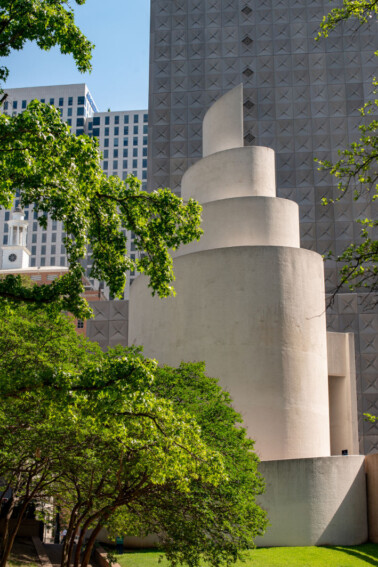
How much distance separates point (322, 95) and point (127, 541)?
39.0 metres

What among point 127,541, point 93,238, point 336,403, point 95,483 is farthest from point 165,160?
point 93,238

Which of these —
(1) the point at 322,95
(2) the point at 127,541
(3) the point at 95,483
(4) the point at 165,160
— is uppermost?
(1) the point at 322,95

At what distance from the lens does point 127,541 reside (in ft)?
93.5

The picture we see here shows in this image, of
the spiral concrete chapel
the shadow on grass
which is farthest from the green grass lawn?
the spiral concrete chapel

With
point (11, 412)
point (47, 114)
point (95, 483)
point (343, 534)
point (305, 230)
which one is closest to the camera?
point (47, 114)

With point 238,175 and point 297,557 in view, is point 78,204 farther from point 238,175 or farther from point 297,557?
point 238,175

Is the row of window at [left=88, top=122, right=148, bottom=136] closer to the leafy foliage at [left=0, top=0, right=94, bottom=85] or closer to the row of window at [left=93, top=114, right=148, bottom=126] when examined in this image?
the row of window at [left=93, top=114, right=148, bottom=126]

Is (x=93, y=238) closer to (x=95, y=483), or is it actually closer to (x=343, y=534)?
(x=95, y=483)

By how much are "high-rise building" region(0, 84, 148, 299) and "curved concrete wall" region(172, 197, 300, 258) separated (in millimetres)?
105952

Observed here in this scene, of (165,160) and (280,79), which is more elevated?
(280,79)

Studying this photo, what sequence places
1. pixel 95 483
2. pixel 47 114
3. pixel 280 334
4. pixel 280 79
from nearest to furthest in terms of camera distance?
pixel 47 114 < pixel 95 483 < pixel 280 334 < pixel 280 79

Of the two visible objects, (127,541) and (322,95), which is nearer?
(127,541)

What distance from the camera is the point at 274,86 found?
5531cm

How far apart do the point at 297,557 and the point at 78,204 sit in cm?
1853
